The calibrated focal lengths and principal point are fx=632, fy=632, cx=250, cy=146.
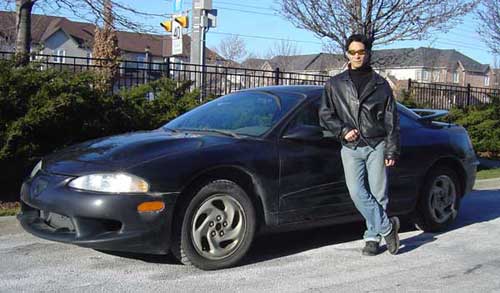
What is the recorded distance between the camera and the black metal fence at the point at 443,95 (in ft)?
52.3

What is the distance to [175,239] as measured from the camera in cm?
475

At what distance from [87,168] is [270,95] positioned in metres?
1.97

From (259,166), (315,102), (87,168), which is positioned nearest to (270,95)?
(315,102)

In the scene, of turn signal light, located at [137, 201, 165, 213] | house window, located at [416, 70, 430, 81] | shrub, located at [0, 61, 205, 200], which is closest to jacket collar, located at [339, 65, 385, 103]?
turn signal light, located at [137, 201, 165, 213]

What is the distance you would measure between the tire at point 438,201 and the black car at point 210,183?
0.18m

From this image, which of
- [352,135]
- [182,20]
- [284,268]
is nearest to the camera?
[284,268]

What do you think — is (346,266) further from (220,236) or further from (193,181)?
(193,181)

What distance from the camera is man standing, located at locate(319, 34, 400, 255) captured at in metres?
5.26

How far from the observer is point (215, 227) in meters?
4.89

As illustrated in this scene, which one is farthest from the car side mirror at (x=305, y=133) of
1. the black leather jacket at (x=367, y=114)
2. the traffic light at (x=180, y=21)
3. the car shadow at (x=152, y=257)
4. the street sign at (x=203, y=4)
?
the traffic light at (x=180, y=21)

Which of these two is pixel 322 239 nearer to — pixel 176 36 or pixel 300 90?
pixel 300 90

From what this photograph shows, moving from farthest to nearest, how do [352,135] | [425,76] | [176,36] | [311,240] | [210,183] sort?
[425,76] < [176,36] < [311,240] < [352,135] < [210,183]

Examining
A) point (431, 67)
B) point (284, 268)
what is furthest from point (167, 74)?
→ point (431, 67)

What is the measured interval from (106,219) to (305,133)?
1799mm
